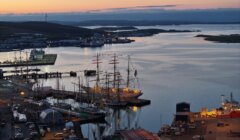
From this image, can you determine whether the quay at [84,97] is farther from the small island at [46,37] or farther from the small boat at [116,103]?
the small island at [46,37]

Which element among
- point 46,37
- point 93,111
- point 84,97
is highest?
point 93,111

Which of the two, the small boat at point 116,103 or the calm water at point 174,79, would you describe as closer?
the calm water at point 174,79

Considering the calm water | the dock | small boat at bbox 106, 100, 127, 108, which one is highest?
small boat at bbox 106, 100, 127, 108

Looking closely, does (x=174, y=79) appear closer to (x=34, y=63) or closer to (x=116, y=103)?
(x=116, y=103)

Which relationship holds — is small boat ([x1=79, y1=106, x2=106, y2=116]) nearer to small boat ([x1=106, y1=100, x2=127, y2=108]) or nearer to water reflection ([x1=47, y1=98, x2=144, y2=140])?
water reflection ([x1=47, y1=98, x2=144, y2=140])

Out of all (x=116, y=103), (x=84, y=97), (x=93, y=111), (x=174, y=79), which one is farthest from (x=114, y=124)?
(x=174, y=79)

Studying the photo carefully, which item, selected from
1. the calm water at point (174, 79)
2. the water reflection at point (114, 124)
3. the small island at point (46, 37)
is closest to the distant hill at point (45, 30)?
the small island at point (46, 37)

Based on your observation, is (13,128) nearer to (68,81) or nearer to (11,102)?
(11,102)

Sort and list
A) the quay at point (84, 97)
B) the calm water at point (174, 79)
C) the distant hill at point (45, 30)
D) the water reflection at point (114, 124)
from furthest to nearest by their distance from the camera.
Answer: the distant hill at point (45, 30) < the quay at point (84, 97) < the calm water at point (174, 79) < the water reflection at point (114, 124)

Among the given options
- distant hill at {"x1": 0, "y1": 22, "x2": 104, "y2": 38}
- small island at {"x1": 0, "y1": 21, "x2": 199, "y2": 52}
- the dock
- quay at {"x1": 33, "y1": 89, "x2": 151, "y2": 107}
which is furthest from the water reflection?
distant hill at {"x1": 0, "y1": 22, "x2": 104, "y2": 38}

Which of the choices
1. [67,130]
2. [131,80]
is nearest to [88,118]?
[67,130]

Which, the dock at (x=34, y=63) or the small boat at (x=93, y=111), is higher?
the small boat at (x=93, y=111)
